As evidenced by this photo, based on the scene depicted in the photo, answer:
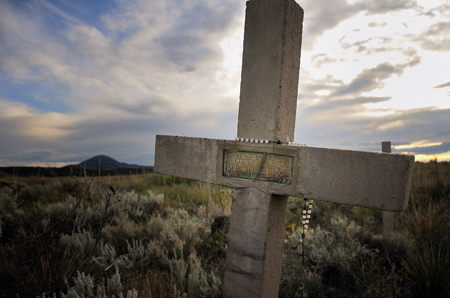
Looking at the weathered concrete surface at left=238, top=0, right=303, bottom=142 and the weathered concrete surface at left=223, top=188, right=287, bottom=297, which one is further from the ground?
the weathered concrete surface at left=238, top=0, right=303, bottom=142

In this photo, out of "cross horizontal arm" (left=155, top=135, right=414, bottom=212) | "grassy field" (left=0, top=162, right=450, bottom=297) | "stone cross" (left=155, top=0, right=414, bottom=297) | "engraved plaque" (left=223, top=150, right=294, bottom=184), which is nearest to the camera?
"cross horizontal arm" (left=155, top=135, right=414, bottom=212)

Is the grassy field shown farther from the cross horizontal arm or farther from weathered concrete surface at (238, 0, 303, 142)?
weathered concrete surface at (238, 0, 303, 142)

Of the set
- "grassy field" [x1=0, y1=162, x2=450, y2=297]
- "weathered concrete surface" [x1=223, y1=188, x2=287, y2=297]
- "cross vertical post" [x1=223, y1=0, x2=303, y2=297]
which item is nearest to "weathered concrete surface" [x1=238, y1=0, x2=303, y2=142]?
"cross vertical post" [x1=223, y1=0, x2=303, y2=297]

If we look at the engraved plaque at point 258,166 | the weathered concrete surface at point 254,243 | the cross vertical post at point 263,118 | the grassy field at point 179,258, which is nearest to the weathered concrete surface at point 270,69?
the cross vertical post at point 263,118

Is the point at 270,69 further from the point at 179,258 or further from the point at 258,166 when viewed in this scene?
the point at 179,258

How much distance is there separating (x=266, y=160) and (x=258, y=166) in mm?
83

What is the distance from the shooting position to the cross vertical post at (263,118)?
2.16 metres

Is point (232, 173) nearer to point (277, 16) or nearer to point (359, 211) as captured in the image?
point (277, 16)

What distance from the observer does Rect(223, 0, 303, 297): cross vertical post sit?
2.16 meters

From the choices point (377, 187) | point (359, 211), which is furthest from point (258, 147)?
point (359, 211)

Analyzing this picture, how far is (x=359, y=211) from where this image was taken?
6707mm

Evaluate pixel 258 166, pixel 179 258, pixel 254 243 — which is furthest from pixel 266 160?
pixel 179 258

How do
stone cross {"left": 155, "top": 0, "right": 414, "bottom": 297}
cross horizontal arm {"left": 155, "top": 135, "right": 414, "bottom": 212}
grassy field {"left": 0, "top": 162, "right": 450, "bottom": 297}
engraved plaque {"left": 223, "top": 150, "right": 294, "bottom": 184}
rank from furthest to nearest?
1. grassy field {"left": 0, "top": 162, "right": 450, "bottom": 297}
2. engraved plaque {"left": 223, "top": 150, "right": 294, "bottom": 184}
3. stone cross {"left": 155, "top": 0, "right": 414, "bottom": 297}
4. cross horizontal arm {"left": 155, "top": 135, "right": 414, "bottom": 212}

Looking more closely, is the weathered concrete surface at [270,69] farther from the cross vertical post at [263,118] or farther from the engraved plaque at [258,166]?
the engraved plaque at [258,166]
